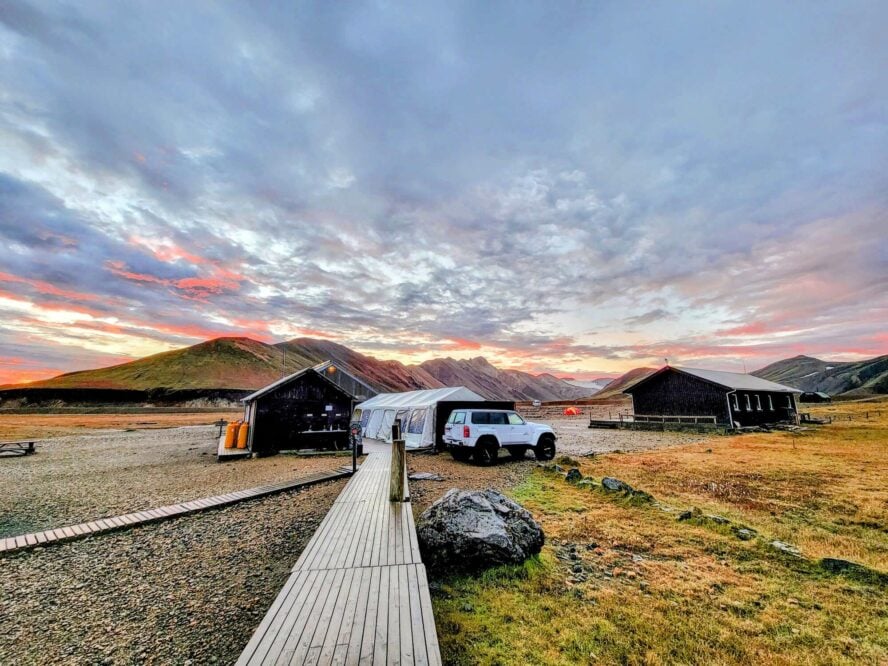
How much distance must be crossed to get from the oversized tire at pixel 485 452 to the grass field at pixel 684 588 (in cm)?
549

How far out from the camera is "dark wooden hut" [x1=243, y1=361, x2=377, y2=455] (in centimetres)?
2055

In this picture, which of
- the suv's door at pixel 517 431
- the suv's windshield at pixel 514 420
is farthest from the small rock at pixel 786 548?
the suv's windshield at pixel 514 420

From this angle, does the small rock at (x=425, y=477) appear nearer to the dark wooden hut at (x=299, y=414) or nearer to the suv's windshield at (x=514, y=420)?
the suv's windshield at (x=514, y=420)

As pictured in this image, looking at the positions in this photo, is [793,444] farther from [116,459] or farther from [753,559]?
[116,459]

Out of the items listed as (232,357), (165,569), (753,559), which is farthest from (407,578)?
(232,357)

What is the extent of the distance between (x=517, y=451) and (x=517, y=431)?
1170 millimetres

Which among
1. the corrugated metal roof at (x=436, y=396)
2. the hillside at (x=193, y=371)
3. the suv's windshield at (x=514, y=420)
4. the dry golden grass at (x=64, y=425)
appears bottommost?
the dry golden grass at (x=64, y=425)

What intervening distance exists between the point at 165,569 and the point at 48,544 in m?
3.45

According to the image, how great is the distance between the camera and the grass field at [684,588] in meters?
4.32

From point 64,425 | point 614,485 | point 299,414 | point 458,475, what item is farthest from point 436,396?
point 64,425

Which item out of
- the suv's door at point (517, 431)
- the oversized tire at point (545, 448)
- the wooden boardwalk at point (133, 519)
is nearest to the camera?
the wooden boardwalk at point (133, 519)

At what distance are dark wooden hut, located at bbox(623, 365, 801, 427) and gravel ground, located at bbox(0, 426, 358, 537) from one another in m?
31.0

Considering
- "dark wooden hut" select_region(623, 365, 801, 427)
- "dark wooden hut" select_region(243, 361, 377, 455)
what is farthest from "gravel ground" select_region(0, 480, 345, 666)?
"dark wooden hut" select_region(623, 365, 801, 427)

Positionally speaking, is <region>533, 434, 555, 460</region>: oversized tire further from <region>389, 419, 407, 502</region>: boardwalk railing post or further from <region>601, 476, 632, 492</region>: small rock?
<region>389, 419, 407, 502</region>: boardwalk railing post
